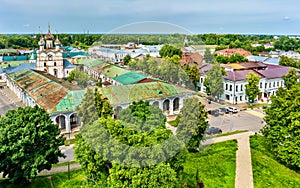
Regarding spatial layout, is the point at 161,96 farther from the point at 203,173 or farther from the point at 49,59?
the point at 49,59

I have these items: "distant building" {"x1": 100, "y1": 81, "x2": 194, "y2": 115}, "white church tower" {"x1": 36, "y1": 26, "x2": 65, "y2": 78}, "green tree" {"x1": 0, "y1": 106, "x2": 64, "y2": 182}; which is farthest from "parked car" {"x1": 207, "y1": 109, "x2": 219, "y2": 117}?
"white church tower" {"x1": 36, "y1": 26, "x2": 65, "y2": 78}

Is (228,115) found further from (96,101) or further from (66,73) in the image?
(66,73)

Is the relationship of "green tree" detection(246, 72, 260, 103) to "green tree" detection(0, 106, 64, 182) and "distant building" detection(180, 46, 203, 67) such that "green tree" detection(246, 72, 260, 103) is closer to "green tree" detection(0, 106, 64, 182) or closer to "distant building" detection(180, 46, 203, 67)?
"distant building" detection(180, 46, 203, 67)

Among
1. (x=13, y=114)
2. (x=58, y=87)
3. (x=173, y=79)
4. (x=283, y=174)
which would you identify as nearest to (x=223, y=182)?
(x=283, y=174)

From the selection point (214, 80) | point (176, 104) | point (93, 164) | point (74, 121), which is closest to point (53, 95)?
point (74, 121)

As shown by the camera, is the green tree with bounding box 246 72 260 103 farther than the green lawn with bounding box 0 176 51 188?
Yes

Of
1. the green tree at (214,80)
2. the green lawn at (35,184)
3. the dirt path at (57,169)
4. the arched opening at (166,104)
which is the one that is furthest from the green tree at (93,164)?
the green tree at (214,80)
